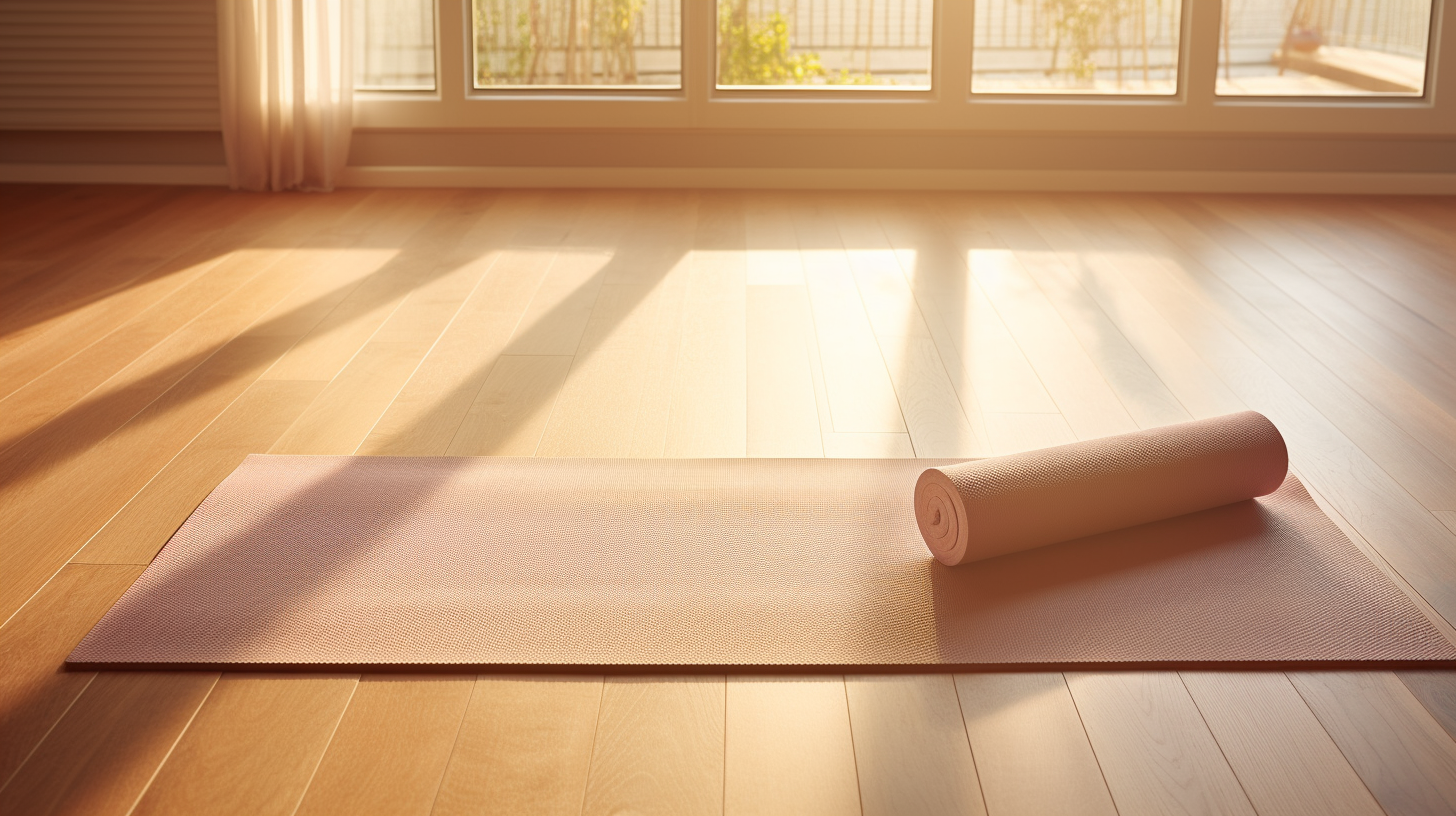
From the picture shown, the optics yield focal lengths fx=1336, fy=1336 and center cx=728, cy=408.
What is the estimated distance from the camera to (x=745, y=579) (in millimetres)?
1617

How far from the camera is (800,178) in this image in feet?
14.3

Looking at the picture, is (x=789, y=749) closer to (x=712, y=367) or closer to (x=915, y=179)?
(x=712, y=367)

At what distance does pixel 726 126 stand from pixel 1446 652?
3214 millimetres

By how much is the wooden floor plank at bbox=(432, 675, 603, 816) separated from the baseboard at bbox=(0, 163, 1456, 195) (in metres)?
3.12

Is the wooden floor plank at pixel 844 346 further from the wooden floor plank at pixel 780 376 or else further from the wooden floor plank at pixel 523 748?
the wooden floor plank at pixel 523 748

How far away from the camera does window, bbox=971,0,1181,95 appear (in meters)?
4.34

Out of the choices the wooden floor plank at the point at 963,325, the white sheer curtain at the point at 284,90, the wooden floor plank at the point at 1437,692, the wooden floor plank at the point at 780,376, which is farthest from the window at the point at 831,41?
the wooden floor plank at the point at 1437,692

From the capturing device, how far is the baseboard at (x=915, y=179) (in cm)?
430

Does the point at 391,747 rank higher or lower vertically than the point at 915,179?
lower

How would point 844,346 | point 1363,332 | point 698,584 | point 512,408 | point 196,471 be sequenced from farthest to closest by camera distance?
point 1363,332 < point 844,346 < point 512,408 < point 196,471 < point 698,584

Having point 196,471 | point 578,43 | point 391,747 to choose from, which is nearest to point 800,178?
point 578,43

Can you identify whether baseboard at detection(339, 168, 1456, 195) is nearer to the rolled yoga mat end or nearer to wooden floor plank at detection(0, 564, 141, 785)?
the rolled yoga mat end

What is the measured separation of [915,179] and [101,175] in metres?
2.66

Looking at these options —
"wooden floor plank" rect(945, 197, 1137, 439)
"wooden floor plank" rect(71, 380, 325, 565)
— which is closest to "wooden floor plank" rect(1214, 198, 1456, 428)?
"wooden floor plank" rect(945, 197, 1137, 439)
